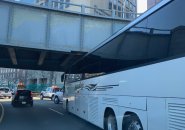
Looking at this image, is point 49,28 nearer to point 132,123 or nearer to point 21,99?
point 132,123

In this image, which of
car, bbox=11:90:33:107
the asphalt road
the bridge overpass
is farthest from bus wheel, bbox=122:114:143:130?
car, bbox=11:90:33:107

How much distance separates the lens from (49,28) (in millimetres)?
18797

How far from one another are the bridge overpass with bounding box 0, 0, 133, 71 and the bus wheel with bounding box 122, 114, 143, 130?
10.7 metres

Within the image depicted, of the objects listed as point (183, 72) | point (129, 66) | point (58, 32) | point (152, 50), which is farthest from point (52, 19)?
point (183, 72)

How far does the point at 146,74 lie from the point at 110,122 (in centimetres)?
341

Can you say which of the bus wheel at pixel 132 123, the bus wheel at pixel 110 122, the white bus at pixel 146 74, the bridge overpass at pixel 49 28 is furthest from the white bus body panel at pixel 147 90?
the bridge overpass at pixel 49 28

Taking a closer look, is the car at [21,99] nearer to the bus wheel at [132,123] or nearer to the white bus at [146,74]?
the white bus at [146,74]

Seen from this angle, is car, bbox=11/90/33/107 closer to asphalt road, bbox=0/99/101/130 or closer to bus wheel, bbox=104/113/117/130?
asphalt road, bbox=0/99/101/130

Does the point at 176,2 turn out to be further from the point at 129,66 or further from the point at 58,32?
the point at 58,32

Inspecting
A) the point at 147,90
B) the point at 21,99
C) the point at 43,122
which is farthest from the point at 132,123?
the point at 21,99

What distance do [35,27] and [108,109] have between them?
31.4 ft

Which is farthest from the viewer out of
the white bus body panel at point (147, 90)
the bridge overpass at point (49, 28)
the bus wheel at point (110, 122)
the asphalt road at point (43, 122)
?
the bridge overpass at point (49, 28)

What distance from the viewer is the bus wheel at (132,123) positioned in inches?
313

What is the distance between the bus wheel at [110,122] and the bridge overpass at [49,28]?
29.6 feet
